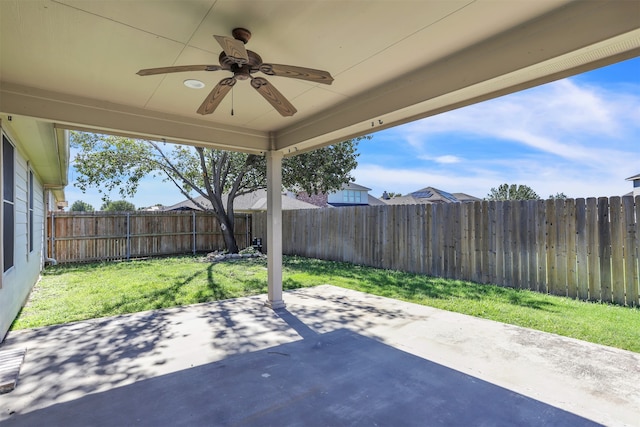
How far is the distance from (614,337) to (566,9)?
10.8 feet

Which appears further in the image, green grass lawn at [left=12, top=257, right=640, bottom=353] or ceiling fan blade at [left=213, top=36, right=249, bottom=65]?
green grass lawn at [left=12, top=257, right=640, bottom=353]

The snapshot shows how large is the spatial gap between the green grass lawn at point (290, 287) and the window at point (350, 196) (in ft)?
59.3

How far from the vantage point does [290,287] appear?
6238 mm

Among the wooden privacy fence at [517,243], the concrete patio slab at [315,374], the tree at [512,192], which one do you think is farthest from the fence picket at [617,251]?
the tree at [512,192]

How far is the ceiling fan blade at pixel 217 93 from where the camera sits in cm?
249

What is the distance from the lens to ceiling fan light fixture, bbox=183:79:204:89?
2996 millimetres

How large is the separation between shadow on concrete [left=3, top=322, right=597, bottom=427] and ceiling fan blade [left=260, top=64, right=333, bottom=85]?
7.63 ft

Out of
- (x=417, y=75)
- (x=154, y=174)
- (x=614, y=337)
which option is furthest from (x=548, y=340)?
(x=154, y=174)

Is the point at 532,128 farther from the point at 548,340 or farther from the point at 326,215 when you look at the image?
the point at 548,340

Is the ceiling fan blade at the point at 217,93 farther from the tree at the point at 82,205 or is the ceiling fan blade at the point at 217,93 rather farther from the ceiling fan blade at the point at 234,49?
the tree at the point at 82,205

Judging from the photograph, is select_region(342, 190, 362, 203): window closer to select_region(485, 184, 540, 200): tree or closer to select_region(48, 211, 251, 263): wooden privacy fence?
select_region(485, 184, 540, 200): tree

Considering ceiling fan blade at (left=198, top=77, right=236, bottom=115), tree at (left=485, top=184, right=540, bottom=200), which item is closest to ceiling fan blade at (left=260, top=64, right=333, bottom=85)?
ceiling fan blade at (left=198, top=77, right=236, bottom=115)

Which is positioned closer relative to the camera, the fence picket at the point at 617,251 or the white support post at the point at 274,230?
the fence picket at the point at 617,251

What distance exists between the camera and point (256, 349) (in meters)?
3.33
